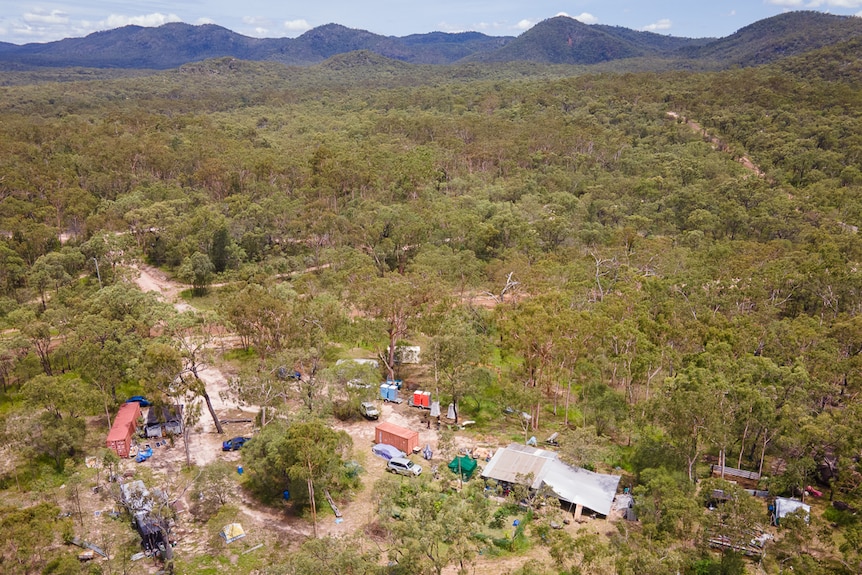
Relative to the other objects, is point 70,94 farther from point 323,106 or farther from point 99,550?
point 99,550

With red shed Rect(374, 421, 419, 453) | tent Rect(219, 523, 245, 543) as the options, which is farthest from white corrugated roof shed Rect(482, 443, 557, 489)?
tent Rect(219, 523, 245, 543)

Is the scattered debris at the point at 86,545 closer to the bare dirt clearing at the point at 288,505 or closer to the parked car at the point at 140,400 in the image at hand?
the bare dirt clearing at the point at 288,505

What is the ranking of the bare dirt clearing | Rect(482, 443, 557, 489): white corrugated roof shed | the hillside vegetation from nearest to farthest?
the hillside vegetation < the bare dirt clearing < Rect(482, 443, 557, 489): white corrugated roof shed

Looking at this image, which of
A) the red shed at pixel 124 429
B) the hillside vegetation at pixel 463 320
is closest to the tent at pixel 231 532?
the hillside vegetation at pixel 463 320

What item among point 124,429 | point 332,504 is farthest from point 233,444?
point 332,504

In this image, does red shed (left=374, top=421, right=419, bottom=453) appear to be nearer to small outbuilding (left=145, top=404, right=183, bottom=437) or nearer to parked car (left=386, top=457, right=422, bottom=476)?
parked car (left=386, top=457, right=422, bottom=476)

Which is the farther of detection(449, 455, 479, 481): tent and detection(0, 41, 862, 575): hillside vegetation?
detection(449, 455, 479, 481): tent
